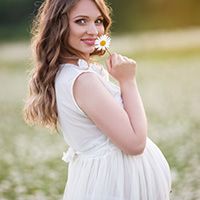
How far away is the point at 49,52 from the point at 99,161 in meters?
0.53

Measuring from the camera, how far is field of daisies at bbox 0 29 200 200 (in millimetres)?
6148

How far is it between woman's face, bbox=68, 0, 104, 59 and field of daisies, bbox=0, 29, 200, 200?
1.91 m

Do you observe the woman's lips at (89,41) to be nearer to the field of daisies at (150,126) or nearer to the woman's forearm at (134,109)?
the woman's forearm at (134,109)

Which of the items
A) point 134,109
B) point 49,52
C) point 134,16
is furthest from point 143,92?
point 134,109

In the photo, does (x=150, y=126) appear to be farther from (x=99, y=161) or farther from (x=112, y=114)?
(x=112, y=114)

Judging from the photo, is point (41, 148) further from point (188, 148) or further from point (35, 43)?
point (35, 43)

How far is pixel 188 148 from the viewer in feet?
23.9

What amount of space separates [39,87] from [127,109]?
18.1 inches

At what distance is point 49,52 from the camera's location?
3.21 metres

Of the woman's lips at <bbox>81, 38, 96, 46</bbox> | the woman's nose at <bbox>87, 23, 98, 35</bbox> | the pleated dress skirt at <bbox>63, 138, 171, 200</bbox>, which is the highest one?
the woman's nose at <bbox>87, 23, 98, 35</bbox>

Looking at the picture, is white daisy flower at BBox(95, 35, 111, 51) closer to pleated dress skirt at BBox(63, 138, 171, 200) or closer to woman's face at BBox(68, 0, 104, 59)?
woman's face at BBox(68, 0, 104, 59)

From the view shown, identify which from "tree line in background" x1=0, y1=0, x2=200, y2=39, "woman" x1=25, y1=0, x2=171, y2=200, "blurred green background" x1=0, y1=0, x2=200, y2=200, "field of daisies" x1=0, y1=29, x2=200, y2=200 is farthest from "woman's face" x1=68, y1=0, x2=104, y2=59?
"tree line in background" x1=0, y1=0, x2=200, y2=39

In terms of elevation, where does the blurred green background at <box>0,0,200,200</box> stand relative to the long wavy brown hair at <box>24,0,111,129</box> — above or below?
below

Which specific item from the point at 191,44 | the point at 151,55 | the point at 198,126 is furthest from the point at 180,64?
the point at 198,126
